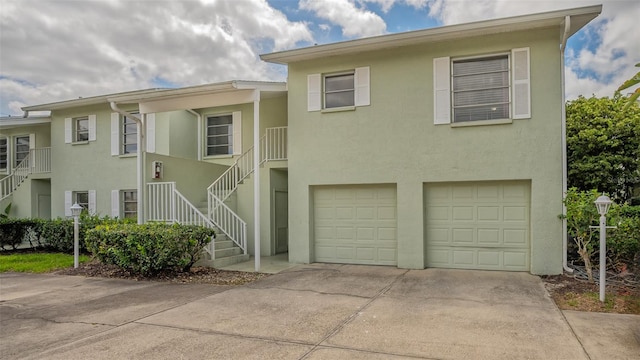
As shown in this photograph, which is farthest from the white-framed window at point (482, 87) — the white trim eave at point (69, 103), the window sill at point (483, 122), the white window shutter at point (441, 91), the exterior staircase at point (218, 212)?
the white trim eave at point (69, 103)

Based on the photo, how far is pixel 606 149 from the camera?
10789mm

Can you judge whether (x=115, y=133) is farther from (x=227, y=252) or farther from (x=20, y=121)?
(x=227, y=252)

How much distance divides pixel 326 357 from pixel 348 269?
4.85 metres

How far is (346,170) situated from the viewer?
30.1 feet

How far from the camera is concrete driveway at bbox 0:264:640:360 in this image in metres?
4.06

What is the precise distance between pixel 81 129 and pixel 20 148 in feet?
14.6

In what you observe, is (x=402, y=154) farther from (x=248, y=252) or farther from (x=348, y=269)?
(x=248, y=252)

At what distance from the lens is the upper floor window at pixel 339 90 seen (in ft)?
30.8

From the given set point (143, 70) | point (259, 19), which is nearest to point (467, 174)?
point (259, 19)

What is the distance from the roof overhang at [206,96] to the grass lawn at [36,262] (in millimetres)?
4419

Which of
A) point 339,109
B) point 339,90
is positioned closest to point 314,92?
point 339,90

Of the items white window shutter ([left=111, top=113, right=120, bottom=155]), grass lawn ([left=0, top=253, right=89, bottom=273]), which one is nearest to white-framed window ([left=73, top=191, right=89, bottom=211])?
white window shutter ([left=111, top=113, right=120, bottom=155])

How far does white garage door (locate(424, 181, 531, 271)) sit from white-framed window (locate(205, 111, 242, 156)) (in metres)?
6.48

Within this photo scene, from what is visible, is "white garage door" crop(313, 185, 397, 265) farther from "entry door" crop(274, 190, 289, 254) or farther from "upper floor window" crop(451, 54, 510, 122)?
"upper floor window" crop(451, 54, 510, 122)
